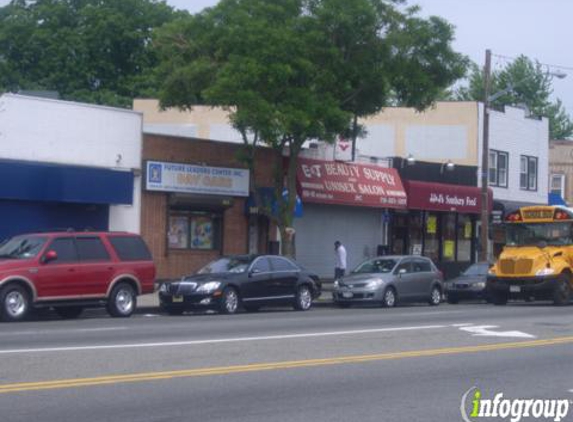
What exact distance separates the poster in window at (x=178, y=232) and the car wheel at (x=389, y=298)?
7.45 metres

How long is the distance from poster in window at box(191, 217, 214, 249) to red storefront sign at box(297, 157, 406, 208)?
349 centimetres

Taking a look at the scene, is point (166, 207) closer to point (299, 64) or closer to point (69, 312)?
point (299, 64)

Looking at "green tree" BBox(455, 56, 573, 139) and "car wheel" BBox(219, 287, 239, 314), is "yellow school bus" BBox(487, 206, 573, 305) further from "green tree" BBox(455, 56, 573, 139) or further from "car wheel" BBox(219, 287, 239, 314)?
"green tree" BBox(455, 56, 573, 139)

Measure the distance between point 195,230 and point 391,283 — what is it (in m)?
7.64

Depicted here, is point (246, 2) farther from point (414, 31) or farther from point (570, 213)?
point (570, 213)

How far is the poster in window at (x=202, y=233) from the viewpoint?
117 ft

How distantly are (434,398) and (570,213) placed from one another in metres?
21.2

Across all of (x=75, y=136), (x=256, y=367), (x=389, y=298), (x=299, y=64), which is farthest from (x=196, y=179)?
(x=256, y=367)

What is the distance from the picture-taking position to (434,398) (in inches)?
503

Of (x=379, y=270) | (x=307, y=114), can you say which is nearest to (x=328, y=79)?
(x=307, y=114)

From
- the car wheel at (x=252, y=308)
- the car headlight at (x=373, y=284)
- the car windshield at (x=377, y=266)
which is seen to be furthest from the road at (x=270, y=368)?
the car windshield at (x=377, y=266)

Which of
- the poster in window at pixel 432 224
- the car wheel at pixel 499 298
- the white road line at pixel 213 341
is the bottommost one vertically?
the white road line at pixel 213 341

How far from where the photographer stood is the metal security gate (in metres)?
39.7

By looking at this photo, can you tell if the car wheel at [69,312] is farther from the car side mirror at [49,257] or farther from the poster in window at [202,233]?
the poster in window at [202,233]
